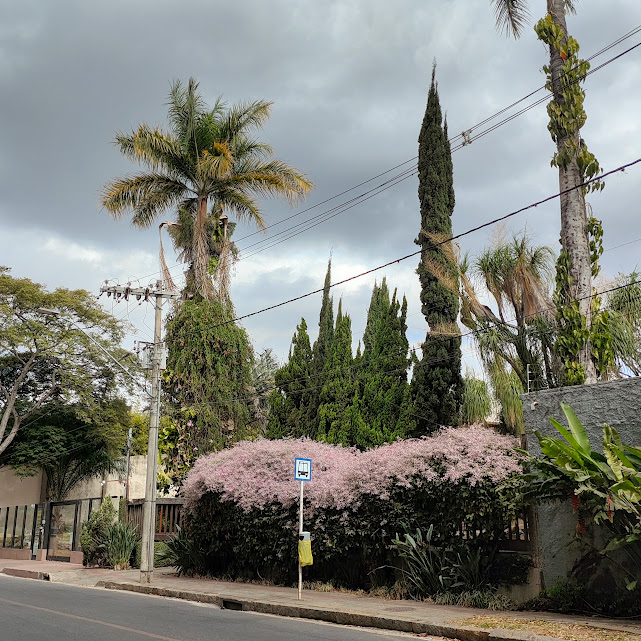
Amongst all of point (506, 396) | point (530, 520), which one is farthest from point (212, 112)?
point (530, 520)

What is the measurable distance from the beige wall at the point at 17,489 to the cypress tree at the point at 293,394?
1503cm

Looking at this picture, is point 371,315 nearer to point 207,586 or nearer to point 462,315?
point 462,315

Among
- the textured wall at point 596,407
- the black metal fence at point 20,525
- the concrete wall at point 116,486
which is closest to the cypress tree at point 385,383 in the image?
the textured wall at point 596,407

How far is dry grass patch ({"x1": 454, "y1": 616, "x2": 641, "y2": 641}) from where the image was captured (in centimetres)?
879

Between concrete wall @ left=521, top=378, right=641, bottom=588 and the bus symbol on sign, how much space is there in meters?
4.30

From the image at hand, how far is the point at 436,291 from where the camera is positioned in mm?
21766

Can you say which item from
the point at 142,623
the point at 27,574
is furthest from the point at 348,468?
the point at 27,574

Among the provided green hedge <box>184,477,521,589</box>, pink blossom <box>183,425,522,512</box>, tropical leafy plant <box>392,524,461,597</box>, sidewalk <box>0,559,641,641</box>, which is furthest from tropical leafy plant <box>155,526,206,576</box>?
tropical leafy plant <box>392,524,461,597</box>

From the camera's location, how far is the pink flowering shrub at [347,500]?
42.0 feet

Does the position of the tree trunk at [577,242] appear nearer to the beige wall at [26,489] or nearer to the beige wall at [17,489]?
the beige wall at [26,489]

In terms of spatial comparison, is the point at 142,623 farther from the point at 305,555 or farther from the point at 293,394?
the point at 293,394

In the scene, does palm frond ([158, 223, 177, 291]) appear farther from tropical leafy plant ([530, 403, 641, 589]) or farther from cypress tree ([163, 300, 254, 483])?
tropical leafy plant ([530, 403, 641, 589])

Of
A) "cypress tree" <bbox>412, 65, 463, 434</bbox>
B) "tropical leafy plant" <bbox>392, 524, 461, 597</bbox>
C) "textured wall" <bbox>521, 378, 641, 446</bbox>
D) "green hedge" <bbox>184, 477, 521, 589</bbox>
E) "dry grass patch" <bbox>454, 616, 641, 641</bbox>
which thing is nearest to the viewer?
"dry grass patch" <bbox>454, 616, 641, 641</bbox>

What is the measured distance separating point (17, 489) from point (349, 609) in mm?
29465
